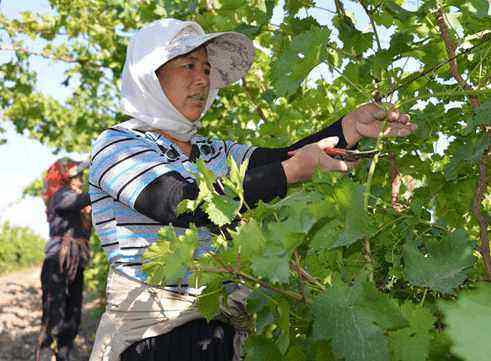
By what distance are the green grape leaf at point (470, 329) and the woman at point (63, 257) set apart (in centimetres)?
539

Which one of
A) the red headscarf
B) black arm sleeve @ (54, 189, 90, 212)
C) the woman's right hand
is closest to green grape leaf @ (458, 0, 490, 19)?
the woman's right hand

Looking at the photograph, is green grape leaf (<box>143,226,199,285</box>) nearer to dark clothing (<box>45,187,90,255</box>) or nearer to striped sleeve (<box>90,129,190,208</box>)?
striped sleeve (<box>90,129,190,208</box>)

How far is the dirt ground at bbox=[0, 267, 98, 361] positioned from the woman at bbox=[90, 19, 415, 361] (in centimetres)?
566

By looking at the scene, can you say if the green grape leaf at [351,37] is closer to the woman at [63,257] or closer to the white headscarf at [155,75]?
the white headscarf at [155,75]

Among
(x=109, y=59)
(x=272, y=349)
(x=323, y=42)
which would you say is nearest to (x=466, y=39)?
(x=323, y=42)

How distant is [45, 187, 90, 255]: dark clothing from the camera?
18.8 feet

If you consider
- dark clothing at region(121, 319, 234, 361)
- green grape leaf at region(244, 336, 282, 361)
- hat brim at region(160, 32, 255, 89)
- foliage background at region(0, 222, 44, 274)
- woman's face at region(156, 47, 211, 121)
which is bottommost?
foliage background at region(0, 222, 44, 274)

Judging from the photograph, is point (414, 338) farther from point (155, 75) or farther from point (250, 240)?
point (155, 75)

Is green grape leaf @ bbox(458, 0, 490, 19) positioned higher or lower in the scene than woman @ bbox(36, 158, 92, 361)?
higher

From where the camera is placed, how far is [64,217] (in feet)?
A: 19.8

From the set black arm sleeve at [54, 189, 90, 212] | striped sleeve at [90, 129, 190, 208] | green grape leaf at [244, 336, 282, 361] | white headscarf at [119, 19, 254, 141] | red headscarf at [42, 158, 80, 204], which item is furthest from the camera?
red headscarf at [42, 158, 80, 204]

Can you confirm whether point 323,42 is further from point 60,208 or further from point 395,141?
point 60,208

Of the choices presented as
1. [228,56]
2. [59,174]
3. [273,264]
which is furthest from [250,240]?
[59,174]

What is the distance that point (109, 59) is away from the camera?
633cm
